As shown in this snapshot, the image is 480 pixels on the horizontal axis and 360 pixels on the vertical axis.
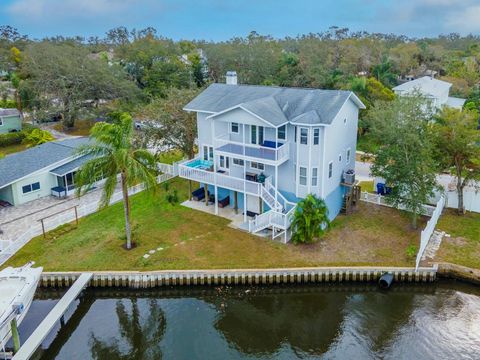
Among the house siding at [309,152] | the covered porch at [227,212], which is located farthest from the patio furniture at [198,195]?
the house siding at [309,152]

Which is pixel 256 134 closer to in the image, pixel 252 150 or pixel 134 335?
pixel 252 150

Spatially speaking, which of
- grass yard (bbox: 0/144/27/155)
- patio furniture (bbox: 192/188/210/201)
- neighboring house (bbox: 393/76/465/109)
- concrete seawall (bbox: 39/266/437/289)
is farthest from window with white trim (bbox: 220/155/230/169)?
neighboring house (bbox: 393/76/465/109)

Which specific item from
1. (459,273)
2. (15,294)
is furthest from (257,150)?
(15,294)

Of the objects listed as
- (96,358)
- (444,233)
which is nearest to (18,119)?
(96,358)

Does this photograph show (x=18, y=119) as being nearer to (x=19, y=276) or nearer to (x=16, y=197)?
(x=16, y=197)

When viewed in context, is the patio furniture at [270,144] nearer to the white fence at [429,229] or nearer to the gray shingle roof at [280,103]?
the gray shingle roof at [280,103]
